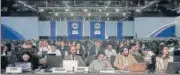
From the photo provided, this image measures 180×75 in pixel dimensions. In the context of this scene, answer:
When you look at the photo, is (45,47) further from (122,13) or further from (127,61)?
(122,13)

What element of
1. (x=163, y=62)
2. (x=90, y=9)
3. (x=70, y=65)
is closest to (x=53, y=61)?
(x=70, y=65)

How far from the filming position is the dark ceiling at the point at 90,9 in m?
25.0

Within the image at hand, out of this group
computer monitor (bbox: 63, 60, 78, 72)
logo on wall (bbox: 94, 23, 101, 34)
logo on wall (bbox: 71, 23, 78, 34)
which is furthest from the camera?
logo on wall (bbox: 94, 23, 101, 34)

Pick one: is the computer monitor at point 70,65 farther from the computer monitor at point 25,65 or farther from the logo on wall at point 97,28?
the logo on wall at point 97,28

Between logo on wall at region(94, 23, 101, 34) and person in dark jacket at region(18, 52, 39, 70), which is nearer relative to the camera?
person in dark jacket at region(18, 52, 39, 70)

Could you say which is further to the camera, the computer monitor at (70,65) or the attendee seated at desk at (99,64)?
the attendee seated at desk at (99,64)

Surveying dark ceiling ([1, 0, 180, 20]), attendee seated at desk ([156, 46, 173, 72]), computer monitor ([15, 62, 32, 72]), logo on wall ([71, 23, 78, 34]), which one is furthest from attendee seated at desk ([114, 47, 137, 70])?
logo on wall ([71, 23, 78, 34])

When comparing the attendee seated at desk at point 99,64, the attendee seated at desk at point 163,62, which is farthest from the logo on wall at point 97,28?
the attendee seated at desk at point 99,64

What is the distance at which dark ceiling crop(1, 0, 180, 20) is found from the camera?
2505 cm

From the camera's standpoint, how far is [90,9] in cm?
2816

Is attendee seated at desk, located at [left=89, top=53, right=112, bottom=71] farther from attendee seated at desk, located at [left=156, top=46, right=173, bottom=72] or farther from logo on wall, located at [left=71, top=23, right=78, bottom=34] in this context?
logo on wall, located at [left=71, top=23, right=78, bottom=34]

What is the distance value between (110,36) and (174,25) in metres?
4.32

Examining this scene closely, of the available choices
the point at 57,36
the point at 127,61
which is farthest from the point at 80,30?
the point at 127,61

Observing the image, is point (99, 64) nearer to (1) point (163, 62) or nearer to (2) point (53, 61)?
(2) point (53, 61)
